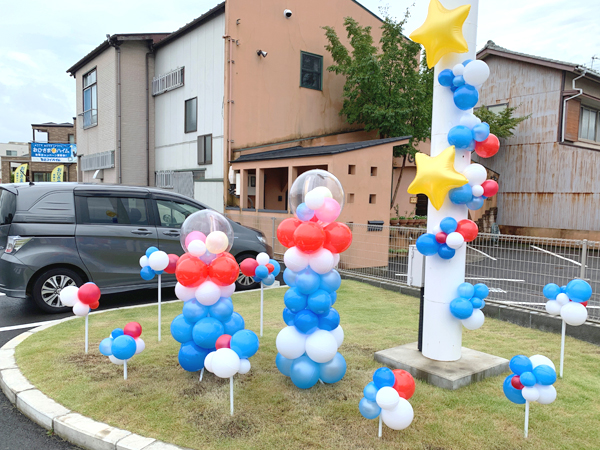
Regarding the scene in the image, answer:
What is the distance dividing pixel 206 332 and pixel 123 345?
718 mm

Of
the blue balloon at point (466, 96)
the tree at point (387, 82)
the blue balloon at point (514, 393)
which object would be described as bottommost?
the blue balloon at point (514, 393)

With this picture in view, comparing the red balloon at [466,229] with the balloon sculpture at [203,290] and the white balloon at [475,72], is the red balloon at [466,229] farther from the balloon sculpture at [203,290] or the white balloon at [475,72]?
the balloon sculpture at [203,290]

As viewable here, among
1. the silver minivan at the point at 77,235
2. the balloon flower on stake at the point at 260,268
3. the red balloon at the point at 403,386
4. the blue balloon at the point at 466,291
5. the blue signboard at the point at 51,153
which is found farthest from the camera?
the blue signboard at the point at 51,153

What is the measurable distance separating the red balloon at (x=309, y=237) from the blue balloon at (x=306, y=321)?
545 mm

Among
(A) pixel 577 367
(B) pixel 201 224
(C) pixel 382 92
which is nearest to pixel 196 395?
(B) pixel 201 224

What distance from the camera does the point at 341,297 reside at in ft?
25.1

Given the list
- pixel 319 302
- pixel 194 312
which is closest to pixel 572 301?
pixel 319 302

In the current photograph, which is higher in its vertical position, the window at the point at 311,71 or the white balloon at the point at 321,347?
the window at the point at 311,71

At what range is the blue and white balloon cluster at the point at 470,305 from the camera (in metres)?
3.98

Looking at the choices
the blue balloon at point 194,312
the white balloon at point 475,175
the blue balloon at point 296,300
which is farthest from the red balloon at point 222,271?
the white balloon at point 475,175

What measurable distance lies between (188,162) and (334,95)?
5.97 m

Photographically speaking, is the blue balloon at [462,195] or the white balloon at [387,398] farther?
the blue balloon at [462,195]

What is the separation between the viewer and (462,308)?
3.97 meters

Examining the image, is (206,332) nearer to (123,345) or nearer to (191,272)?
(191,272)
